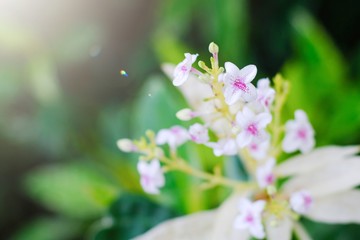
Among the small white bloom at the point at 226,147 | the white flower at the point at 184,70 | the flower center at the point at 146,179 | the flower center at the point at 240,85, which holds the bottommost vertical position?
the flower center at the point at 240,85

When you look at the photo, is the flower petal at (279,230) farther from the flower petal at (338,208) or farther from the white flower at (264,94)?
the white flower at (264,94)

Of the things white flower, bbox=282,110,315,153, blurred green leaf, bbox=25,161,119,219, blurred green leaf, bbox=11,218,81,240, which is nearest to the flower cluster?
white flower, bbox=282,110,315,153

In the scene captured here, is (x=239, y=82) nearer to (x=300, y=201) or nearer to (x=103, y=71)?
(x=300, y=201)

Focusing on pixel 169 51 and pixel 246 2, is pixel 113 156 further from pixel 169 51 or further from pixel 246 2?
pixel 246 2

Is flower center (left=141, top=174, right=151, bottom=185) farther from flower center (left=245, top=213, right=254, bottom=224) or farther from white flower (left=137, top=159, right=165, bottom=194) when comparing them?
flower center (left=245, top=213, right=254, bottom=224)

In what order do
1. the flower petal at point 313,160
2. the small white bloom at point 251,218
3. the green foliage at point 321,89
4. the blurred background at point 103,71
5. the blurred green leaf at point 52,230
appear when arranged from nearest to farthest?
the small white bloom at point 251,218 < the flower petal at point 313,160 < the green foliage at point 321,89 < the blurred background at point 103,71 < the blurred green leaf at point 52,230

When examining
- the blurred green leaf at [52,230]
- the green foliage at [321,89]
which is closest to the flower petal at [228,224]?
the green foliage at [321,89]

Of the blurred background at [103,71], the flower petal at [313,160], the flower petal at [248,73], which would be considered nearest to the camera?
the flower petal at [248,73]

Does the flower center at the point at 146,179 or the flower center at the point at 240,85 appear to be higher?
the flower center at the point at 146,179
